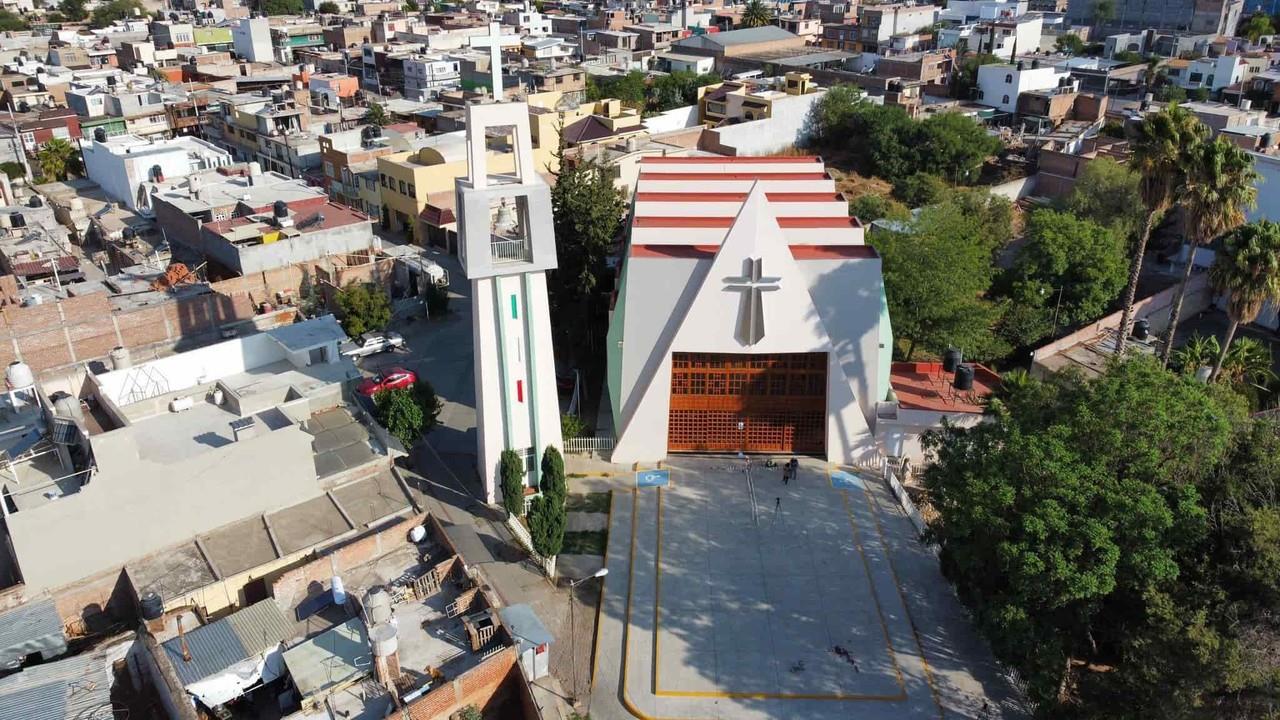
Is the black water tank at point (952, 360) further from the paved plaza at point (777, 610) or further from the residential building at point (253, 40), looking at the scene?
the residential building at point (253, 40)

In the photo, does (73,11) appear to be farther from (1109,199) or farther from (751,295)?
(751,295)

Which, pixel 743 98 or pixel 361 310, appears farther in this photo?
pixel 743 98

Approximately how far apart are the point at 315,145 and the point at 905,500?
51619 mm

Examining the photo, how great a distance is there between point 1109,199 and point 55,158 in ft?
232

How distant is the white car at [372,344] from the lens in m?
41.5

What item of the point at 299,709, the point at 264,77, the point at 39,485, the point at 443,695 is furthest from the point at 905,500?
the point at 264,77

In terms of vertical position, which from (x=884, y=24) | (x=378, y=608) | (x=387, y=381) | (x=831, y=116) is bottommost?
(x=387, y=381)

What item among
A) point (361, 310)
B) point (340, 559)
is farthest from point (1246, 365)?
point (361, 310)

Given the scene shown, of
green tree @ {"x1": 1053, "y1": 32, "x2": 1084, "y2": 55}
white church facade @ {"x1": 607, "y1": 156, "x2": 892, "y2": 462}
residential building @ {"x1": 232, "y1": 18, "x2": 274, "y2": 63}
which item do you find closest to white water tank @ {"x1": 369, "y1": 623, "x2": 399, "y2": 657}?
white church facade @ {"x1": 607, "y1": 156, "x2": 892, "y2": 462}

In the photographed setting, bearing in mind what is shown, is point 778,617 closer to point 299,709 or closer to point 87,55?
point 299,709

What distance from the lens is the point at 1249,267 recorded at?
92.7 ft

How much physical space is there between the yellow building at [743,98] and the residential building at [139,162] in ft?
130

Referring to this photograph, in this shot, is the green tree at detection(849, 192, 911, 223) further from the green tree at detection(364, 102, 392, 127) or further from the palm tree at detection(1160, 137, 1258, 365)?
the green tree at detection(364, 102, 392, 127)

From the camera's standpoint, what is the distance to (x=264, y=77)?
297 feet
